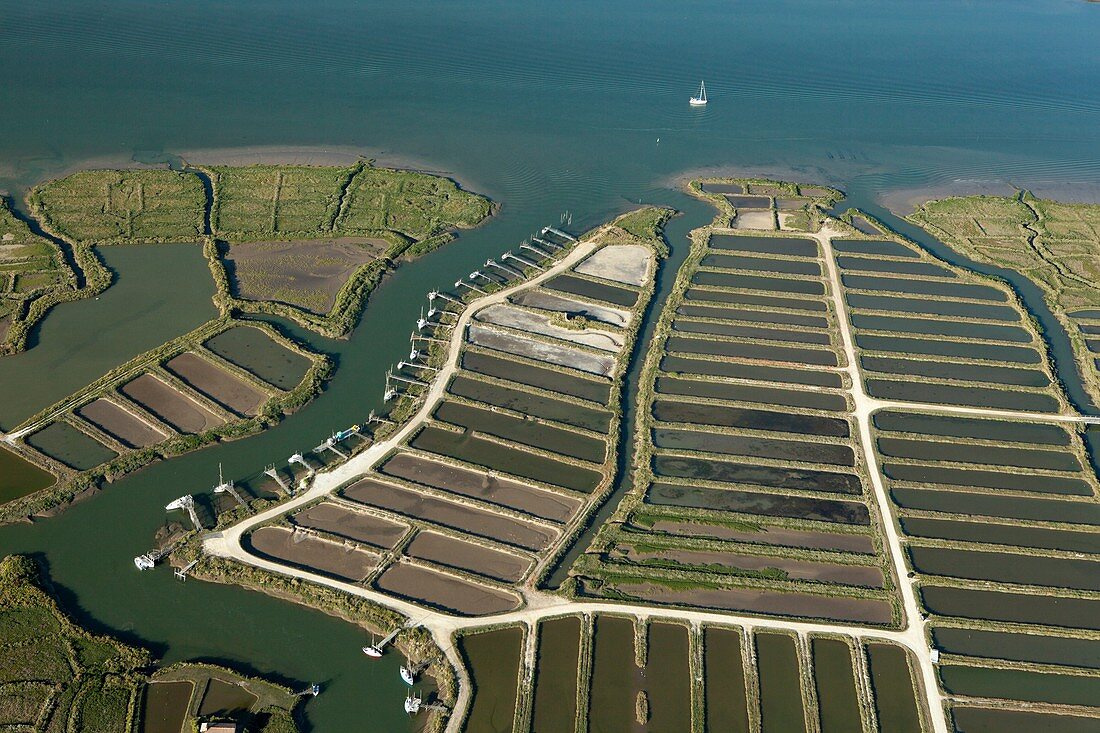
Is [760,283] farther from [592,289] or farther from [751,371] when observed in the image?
[592,289]

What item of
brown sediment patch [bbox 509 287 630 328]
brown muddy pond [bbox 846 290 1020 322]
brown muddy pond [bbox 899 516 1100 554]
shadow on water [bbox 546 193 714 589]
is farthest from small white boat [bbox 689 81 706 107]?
brown muddy pond [bbox 899 516 1100 554]

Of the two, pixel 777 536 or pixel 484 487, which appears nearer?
pixel 777 536

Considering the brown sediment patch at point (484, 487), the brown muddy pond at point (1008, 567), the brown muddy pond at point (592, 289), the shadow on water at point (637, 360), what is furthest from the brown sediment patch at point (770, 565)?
the brown muddy pond at point (592, 289)

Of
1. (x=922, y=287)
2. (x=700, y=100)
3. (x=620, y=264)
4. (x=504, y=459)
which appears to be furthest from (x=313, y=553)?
(x=700, y=100)

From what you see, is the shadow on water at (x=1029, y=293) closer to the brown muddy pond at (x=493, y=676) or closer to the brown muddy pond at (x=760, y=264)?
the brown muddy pond at (x=760, y=264)

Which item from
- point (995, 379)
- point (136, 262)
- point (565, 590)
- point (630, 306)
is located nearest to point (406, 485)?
point (565, 590)

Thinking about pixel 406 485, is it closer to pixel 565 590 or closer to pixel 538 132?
pixel 565 590
